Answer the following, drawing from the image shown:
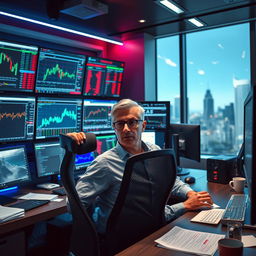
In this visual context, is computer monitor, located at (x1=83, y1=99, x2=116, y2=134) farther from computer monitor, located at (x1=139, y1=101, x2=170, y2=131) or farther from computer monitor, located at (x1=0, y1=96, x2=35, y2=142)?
computer monitor, located at (x1=0, y1=96, x2=35, y2=142)

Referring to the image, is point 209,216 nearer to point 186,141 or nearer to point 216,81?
point 186,141

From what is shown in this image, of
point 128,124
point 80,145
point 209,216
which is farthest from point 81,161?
point 80,145

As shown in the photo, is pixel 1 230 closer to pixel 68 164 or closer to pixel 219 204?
pixel 68 164

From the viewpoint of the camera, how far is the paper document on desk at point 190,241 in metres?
1.17

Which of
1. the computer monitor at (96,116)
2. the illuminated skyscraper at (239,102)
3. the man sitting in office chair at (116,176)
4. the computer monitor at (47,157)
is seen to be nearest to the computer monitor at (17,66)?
the computer monitor at (47,157)

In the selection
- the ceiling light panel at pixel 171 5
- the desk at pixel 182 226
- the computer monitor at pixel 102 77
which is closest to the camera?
the desk at pixel 182 226

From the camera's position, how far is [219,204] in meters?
1.81

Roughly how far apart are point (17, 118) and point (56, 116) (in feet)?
1.39

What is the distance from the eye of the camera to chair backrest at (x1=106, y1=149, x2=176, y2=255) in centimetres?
139

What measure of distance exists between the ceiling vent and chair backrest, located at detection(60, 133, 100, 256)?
1.90 meters

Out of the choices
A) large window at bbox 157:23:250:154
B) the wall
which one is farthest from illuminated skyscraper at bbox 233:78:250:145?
the wall

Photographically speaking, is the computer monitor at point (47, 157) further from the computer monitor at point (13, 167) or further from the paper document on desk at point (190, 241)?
the paper document on desk at point (190, 241)

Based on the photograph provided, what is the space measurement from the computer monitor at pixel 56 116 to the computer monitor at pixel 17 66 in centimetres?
21

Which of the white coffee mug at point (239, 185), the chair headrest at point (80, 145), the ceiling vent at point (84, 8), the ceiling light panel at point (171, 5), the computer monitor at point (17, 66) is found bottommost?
the white coffee mug at point (239, 185)
